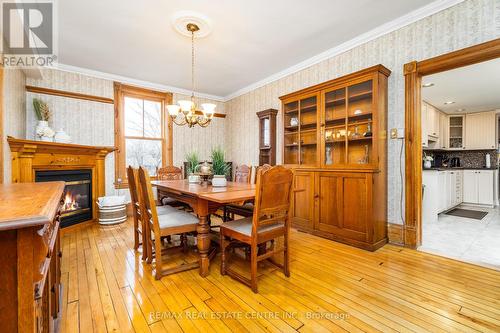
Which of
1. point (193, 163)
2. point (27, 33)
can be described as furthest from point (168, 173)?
point (27, 33)

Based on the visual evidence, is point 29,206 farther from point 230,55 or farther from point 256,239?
point 230,55

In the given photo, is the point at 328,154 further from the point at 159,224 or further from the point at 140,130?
the point at 140,130

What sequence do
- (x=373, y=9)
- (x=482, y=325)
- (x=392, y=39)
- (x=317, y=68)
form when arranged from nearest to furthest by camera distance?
(x=482, y=325) → (x=373, y=9) → (x=392, y=39) → (x=317, y=68)

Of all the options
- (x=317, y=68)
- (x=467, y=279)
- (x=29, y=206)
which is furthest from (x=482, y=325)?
(x=317, y=68)

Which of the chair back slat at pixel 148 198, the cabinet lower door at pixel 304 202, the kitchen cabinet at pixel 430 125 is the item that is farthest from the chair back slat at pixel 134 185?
the kitchen cabinet at pixel 430 125

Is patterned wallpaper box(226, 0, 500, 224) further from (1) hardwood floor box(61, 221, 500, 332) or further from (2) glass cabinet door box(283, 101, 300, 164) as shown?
(1) hardwood floor box(61, 221, 500, 332)

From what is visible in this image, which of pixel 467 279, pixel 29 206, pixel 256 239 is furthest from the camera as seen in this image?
pixel 467 279

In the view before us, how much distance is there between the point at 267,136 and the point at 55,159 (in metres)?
3.49

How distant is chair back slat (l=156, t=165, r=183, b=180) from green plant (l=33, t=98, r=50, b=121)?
1.91 meters

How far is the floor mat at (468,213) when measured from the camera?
14.2 ft

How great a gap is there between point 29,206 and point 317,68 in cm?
380

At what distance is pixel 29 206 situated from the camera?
2.63 feet

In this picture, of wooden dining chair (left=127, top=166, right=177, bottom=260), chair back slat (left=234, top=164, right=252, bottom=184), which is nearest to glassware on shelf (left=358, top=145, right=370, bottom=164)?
chair back slat (left=234, top=164, right=252, bottom=184)

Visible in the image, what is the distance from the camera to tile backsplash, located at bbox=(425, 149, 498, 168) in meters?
5.59
